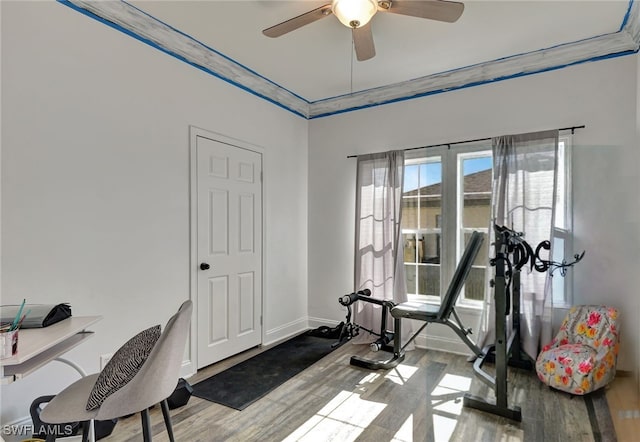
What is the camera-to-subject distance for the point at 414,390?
2.67 metres

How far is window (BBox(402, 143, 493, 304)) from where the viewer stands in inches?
132

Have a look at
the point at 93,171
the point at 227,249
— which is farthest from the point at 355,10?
the point at 227,249

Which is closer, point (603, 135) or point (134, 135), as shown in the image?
point (134, 135)

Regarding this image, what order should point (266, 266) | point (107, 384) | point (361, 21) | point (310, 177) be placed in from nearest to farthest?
1. point (107, 384)
2. point (361, 21)
3. point (266, 266)
4. point (310, 177)

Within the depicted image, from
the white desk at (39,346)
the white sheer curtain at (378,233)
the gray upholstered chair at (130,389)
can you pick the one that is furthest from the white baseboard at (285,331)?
the gray upholstered chair at (130,389)

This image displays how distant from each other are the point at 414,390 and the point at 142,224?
97.3 inches

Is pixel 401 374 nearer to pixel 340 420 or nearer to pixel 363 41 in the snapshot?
pixel 340 420

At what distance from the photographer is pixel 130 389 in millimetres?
1357

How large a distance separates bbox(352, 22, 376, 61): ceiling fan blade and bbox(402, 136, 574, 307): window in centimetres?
151

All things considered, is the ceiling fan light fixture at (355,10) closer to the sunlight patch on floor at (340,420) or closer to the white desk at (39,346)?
the white desk at (39,346)

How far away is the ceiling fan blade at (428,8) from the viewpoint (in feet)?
5.94

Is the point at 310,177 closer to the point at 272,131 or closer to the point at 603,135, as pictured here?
the point at 272,131

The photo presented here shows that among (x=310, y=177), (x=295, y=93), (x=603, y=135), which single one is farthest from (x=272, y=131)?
(x=603, y=135)

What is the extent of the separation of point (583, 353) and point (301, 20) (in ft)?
10.1
